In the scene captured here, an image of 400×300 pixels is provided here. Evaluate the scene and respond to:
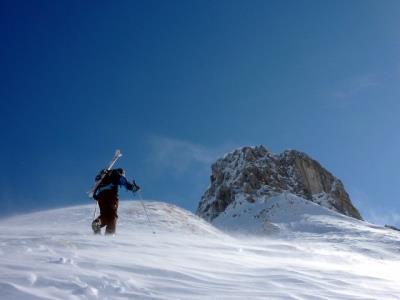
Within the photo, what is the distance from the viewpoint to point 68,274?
4.83 meters

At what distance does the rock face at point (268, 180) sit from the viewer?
63.2 metres

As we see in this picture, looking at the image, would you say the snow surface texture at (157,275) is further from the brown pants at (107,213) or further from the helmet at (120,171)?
the helmet at (120,171)

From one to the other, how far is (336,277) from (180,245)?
3.31 metres

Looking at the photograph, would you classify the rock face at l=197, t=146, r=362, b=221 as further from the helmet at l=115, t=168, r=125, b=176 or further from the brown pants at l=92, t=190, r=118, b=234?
the brown pants at l=92, t=190, r=118, b=234

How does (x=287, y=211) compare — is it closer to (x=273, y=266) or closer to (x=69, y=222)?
(x=69, y=222)

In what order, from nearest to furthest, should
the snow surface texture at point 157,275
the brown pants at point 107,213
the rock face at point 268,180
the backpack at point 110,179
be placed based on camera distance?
the snow surface texture at point 157,275, the brown pants at point 107,213, the backpack at point 110,179, the rock face at point 268,180

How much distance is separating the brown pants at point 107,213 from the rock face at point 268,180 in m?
47.1

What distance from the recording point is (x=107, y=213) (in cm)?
1151

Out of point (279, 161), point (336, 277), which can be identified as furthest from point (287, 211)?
A: point (336, 277)

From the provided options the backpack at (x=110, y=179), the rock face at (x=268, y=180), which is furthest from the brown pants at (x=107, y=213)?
the rock face at (x=268, y=180)

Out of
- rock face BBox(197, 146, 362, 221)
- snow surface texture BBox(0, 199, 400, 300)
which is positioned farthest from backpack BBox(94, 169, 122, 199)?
rock face BBox(197, 146, 362, 221)

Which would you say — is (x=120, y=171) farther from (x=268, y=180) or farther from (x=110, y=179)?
(x=268, y=180)

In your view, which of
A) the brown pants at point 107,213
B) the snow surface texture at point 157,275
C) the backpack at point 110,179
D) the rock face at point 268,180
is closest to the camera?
the snow surface texture at point 157,275

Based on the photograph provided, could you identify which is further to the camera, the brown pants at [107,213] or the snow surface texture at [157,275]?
the brown pants at [107,213]
